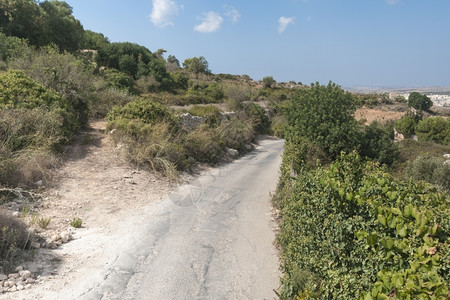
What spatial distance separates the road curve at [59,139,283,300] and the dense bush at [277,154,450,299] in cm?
97

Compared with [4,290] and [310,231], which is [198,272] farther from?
[4,290]

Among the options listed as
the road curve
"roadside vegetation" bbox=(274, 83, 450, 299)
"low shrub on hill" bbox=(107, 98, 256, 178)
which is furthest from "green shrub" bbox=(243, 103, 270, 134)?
"roadside vegetation" bbox=(274, 83, 450, 299)

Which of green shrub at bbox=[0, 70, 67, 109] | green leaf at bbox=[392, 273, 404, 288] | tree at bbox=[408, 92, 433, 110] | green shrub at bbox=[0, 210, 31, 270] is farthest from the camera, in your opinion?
tree at bbox=[408, 92, 433, 110]

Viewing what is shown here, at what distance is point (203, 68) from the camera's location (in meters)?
60.9

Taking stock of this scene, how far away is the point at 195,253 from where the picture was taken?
597 cm

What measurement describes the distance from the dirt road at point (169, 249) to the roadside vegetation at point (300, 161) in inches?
24.4

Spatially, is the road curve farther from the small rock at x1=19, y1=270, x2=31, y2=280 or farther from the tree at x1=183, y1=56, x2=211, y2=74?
the tree at x1=183, y1=56, x2=211, y2=74

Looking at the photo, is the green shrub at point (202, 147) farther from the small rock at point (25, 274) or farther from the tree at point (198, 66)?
the tree at point (198, 66)

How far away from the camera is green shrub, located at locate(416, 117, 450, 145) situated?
35.9 meters

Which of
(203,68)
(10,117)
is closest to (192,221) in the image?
(10,117)

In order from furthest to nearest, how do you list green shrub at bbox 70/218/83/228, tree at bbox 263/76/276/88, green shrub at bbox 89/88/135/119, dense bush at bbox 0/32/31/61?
1. tree at bbox 263/76/276/88
2. dense bush at bbox 0/32/31/61
3. green shrub at bbox 89/88/135/119
4. green shrub at bbox 70/218/83/228

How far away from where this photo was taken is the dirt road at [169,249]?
4.79m

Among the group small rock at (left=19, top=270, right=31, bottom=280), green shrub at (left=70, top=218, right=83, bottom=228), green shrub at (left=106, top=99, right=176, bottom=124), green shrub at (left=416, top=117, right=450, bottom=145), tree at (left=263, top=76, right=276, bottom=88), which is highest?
tree at (left=263, top=76, right=276, bottom=88)

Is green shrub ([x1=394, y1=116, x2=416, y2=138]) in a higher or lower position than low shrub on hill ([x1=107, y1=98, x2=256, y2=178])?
lower
